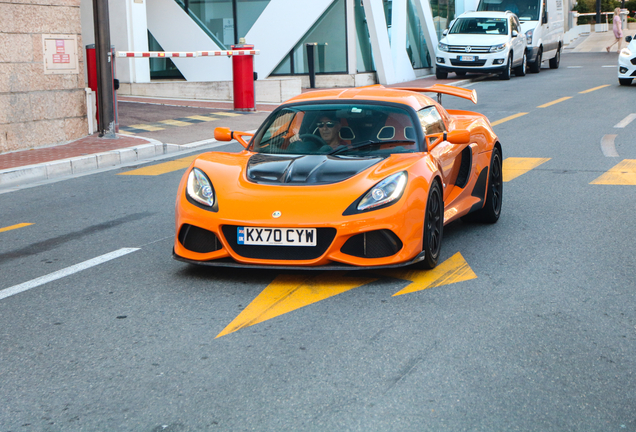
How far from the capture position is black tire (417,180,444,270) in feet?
17.1

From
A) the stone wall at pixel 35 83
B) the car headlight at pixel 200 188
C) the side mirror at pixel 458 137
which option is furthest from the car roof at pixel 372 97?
the stone wall at pixel 35 83

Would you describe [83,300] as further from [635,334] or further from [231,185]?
[635,334]

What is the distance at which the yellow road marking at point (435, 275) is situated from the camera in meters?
5.06

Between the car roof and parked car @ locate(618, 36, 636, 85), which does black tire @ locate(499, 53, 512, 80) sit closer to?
parked car @ locate(618, 36, 636, 85)

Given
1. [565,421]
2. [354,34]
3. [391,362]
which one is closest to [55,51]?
[391,362]

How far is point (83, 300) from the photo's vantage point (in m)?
4.86

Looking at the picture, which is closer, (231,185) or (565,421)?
(565,421)

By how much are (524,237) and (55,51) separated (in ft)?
29.1

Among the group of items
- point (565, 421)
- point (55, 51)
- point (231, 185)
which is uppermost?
point (55, 51)

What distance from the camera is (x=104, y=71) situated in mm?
13328

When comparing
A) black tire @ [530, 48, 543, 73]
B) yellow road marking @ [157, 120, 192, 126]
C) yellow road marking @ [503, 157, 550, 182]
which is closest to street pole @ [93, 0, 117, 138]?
yellow road marking @ [157, 120, 192, 126]

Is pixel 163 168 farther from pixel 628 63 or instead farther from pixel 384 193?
pixel 628 63

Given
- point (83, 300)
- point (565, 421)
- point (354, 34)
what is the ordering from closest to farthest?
point (565, 421) → point (83, 300) → point (354, 34)

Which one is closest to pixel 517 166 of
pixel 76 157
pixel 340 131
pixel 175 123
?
pixel 340 131
